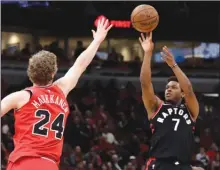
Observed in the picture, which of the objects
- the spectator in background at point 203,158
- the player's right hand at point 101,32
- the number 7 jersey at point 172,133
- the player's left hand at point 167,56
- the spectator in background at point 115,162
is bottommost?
the spectator in background at point 203,158

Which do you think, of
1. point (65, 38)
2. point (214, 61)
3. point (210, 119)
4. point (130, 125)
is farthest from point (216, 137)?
point (65, 38)

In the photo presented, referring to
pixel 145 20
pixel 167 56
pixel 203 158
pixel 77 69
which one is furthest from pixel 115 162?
pixel 77 69

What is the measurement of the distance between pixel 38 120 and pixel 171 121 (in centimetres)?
205

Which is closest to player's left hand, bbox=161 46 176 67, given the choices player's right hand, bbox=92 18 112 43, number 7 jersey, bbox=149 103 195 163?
number 7 jersey, bbox=149 103 195 163

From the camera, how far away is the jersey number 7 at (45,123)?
4445 millimetres

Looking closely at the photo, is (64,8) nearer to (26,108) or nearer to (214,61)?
(214,61)

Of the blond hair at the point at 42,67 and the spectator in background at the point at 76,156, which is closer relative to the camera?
the blond hair at the point at 42,67

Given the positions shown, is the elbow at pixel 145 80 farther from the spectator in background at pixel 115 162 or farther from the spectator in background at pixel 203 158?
the spectator in background at pixel 203 158

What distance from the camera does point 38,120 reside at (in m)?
4.46

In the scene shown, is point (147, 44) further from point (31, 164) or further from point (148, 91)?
point (31, 164)

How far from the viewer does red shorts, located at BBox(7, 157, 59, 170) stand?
14.3 feet

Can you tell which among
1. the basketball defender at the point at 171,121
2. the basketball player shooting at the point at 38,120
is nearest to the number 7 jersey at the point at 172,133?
the basketball defender at the point at 171,121

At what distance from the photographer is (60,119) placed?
4.56 meters

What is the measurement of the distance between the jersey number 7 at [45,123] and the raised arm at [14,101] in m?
0.14
